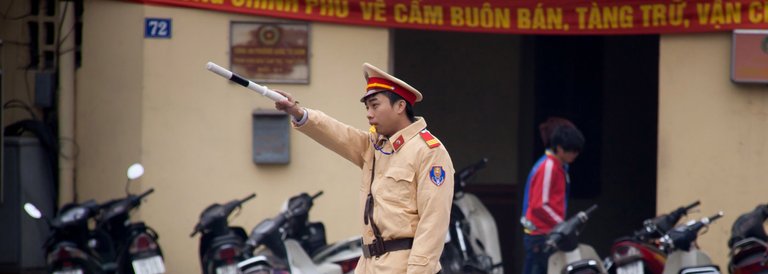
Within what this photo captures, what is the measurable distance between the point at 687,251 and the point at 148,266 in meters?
3.58

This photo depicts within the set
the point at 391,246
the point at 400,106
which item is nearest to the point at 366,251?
the point at 391,246

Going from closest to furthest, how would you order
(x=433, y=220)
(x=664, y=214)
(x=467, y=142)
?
1. (x=433, y=220)
2. (x=664, y=214)
3. (x=467, y=142)

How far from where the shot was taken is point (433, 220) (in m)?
6.97

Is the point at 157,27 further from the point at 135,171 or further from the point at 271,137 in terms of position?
the point at 135,171

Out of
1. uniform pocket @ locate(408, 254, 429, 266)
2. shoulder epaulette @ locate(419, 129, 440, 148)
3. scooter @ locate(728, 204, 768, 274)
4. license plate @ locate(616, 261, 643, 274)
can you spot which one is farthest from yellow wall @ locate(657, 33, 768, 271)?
uniform pocket @ locate(408, 254, 429, 266)

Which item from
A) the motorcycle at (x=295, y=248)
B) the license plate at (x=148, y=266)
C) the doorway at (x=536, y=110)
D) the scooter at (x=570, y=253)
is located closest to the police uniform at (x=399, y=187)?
the motorcycle at (x=295, y=248)

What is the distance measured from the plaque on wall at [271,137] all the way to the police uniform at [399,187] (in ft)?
14.3

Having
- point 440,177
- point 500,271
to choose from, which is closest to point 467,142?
point 500,271

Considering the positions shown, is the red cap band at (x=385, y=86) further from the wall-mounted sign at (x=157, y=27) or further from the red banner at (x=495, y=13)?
the wall-mounted sign at (x=157, y=27)

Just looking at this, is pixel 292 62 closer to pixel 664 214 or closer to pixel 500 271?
pixel 500 271

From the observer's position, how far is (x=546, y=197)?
10375 millimetres

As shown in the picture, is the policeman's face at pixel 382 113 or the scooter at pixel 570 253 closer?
the policeman's face at pixel 382 113

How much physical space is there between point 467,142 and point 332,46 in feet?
9.51

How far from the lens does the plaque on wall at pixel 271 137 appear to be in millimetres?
11555
